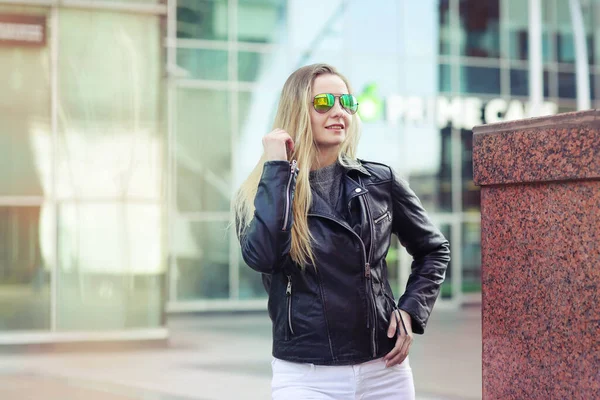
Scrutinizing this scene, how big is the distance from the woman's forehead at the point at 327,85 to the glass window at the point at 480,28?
1665 centimetres

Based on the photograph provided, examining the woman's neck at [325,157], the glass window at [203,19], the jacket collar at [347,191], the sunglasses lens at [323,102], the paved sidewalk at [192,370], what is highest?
the glass window at [203,19]

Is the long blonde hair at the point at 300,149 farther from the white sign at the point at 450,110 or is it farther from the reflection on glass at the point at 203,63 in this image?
the white sign at the point at 450,110

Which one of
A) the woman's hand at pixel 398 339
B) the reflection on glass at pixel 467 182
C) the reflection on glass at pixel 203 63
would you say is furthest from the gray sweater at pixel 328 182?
the reflection on glass at pixel 467 182

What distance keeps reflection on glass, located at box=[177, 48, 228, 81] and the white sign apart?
356cm

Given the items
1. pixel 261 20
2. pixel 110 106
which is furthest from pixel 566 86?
pixel 110 106

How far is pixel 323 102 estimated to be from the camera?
2859 millimetres

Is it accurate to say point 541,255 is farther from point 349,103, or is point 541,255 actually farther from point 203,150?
point 203,150

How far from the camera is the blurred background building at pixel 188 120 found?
11422mm

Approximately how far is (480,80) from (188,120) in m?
6.49

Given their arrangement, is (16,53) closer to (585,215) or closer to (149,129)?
(149,129)

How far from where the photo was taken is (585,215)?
241 cm

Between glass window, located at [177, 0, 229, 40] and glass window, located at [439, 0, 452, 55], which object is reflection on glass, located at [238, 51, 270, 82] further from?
glass window, located at [439, 0, 452, 55]

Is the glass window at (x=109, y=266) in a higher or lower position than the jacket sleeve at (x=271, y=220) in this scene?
lower

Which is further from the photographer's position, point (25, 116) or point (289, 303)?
point (25, 116)
